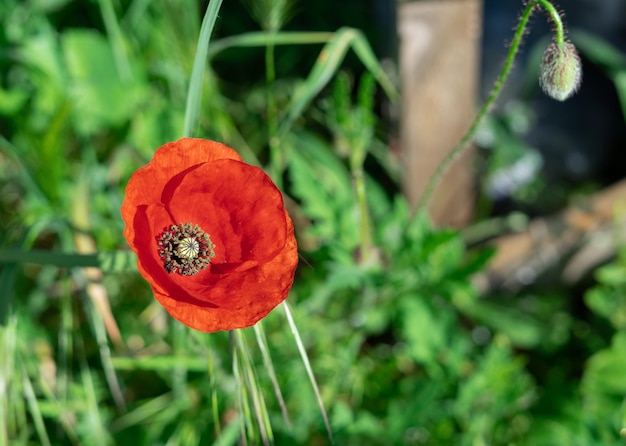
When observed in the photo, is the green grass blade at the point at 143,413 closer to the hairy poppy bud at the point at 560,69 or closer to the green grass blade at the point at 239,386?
the green grass blade at the point at 239,386

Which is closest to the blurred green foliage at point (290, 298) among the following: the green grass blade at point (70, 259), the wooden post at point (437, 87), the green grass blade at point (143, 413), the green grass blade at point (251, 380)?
the green grass blade at point (143, 413)

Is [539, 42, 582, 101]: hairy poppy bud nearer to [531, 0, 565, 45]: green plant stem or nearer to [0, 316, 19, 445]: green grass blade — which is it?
[531, 0, 565, 45]: green plant stem

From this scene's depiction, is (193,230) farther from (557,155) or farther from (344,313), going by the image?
(557,155)

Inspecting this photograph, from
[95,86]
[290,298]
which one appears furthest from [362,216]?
[95,86]

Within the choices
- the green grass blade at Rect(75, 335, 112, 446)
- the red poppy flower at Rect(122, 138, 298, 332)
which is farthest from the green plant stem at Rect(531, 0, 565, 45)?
the green grass blade at Rect(75, 335, 112, 446)

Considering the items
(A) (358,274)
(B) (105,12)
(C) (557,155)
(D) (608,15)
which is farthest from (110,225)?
(D) (608,15)
